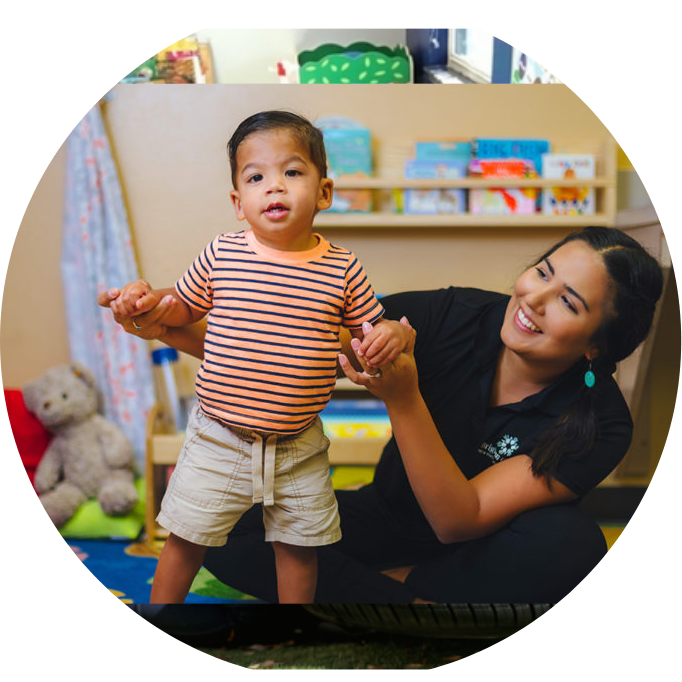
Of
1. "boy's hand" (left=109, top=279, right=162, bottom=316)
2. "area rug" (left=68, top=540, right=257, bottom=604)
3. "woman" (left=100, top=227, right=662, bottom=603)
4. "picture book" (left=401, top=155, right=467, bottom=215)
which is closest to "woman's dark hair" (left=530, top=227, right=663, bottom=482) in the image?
"woman" (left=100, top=227, right=662, bottom=603)

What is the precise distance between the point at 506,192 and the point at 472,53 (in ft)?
0.88

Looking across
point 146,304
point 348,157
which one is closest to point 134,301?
point 146,304

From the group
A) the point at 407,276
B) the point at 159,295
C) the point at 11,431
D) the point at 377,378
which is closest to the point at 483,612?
the point at 377,378

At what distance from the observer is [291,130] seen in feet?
4.84

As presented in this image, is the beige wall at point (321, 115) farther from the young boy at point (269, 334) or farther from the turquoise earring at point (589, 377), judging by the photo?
the turquoise earring at point (589, 377)

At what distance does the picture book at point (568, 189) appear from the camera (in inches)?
65.3

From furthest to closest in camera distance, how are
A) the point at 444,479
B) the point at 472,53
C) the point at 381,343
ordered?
1. the point at 472,53
2. the point at 444,479
3. the point at 381,343

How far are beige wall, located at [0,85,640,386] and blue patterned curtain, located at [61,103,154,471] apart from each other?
24mm

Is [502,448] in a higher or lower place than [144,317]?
lower

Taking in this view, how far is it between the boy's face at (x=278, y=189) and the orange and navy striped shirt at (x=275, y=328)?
0.03 metres

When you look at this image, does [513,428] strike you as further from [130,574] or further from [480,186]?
[130,574]

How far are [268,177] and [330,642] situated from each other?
0.89 meters

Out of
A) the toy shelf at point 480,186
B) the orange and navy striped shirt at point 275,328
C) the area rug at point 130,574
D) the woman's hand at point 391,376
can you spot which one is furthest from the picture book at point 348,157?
the area rug at point 130,574

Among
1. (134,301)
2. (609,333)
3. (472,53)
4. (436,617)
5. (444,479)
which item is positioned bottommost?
(436,617)
